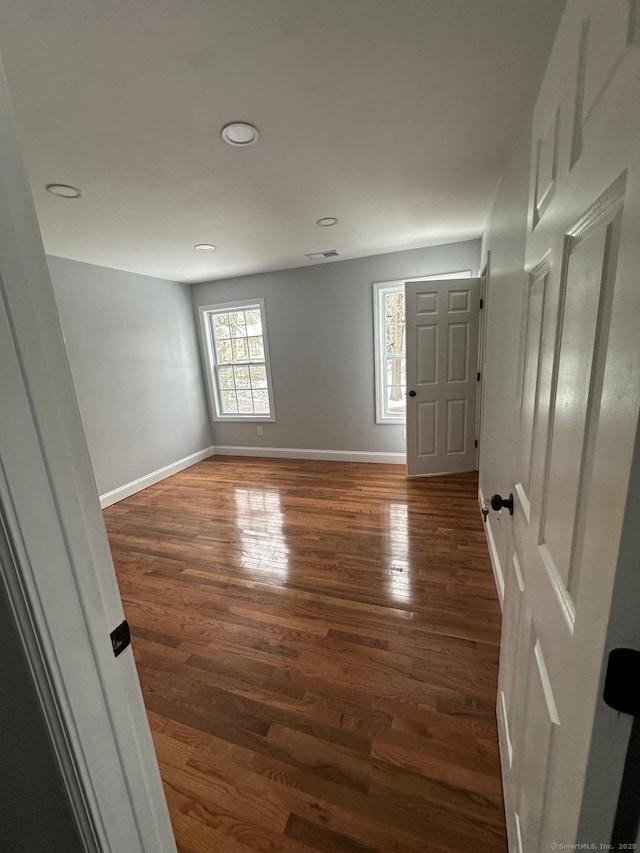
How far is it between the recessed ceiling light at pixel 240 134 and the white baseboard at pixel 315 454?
3357 mm

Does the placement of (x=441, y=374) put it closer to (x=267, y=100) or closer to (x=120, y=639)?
(x=267, y=100)

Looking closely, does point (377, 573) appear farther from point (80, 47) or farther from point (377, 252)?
point (377, 252)

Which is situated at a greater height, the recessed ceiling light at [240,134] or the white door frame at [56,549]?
the recessed ceiling light at [240,134]

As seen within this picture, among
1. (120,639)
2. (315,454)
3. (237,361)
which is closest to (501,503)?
(120,639)

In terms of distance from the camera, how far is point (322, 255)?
360 cm

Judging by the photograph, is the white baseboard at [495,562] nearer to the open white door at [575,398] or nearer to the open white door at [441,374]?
the open white door at [575,398]

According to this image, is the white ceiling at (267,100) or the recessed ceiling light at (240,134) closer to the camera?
the white ceiling at (267,100)

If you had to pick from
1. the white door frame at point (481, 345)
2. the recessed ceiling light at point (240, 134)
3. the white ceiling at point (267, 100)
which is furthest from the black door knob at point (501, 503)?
the white door frame at point (481, 345)

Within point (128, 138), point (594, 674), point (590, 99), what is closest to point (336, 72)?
point (128, 138)

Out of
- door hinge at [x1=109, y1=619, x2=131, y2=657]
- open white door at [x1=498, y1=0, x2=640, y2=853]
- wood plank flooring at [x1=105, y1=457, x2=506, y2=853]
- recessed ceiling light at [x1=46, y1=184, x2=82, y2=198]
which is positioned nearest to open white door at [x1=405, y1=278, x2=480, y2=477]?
wood plank flooring at [x1=105, y1=457, x2=506, y2=853]

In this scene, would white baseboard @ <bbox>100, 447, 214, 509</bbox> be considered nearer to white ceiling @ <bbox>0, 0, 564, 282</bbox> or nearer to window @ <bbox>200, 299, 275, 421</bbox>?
window @ <bbox>200, 299, 275, 421</bbox>

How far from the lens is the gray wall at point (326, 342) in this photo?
385 cm

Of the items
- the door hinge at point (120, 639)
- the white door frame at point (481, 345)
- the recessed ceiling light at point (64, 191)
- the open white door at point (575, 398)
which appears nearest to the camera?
the open white door at point (575, 398)

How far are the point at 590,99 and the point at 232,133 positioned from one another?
149 cm
